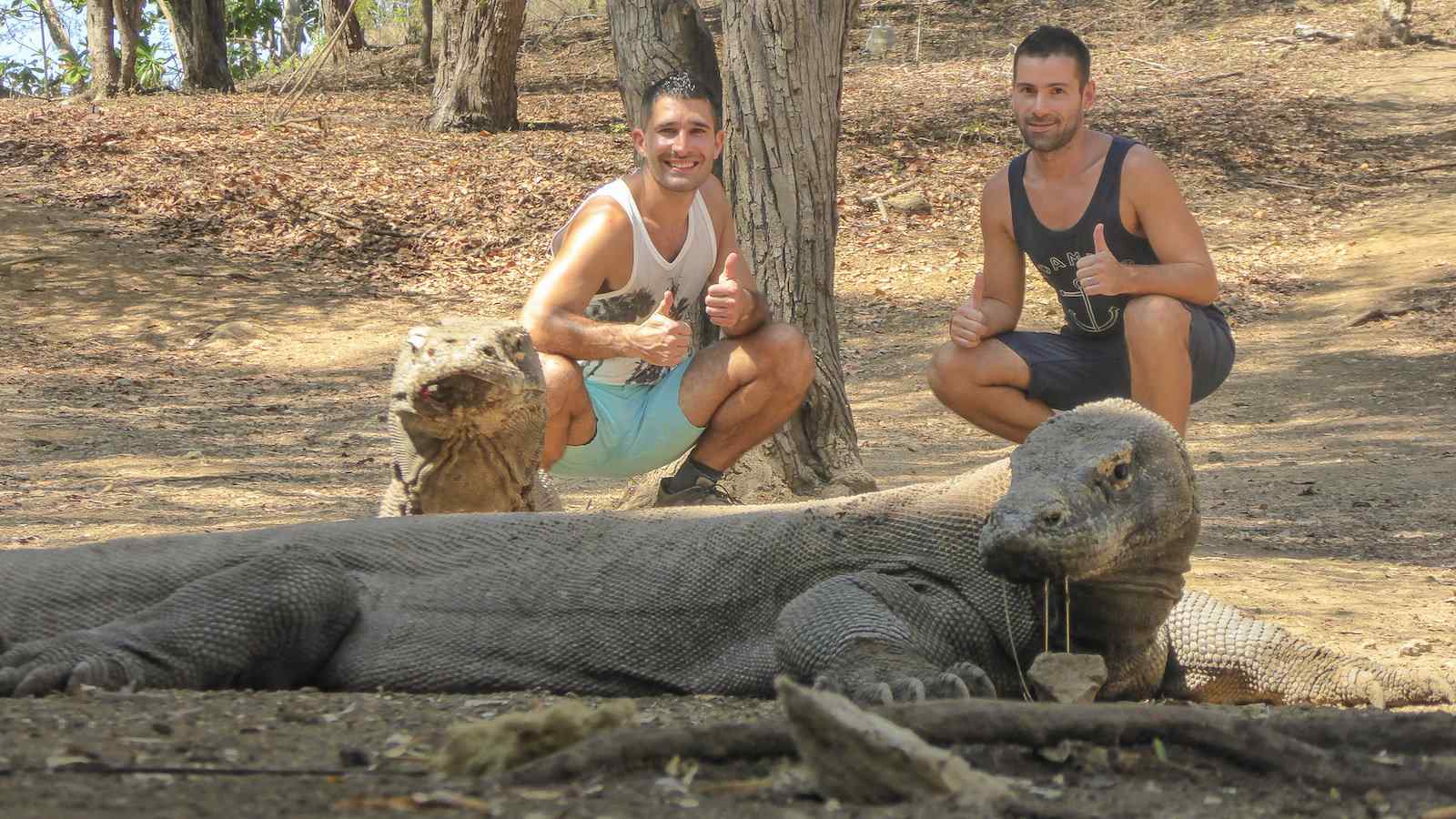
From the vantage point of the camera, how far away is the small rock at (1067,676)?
9.38 feet

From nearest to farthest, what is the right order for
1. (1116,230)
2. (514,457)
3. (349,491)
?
(514,457) → (1116,230) → (349,491)

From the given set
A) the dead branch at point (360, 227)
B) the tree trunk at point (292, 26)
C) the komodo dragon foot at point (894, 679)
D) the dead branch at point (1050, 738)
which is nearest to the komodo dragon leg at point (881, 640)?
the komodo dragon foot at point (894, 679)

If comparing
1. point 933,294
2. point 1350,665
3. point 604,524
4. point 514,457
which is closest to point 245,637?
point 604,524

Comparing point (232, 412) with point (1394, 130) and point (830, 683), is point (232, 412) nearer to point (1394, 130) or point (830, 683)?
point (830, 683)

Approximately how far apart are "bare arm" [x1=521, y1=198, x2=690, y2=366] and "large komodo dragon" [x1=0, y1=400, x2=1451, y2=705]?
1.00m

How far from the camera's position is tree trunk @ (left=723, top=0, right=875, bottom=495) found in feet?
19.4

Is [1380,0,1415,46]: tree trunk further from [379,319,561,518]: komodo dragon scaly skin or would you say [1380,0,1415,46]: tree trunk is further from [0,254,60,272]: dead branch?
[379,319,561,518]: komodo dragon scaly skin

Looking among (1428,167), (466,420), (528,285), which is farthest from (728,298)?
(1428,167)

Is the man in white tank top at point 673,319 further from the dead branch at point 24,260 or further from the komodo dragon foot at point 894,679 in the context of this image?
the dead branch at point 24,260

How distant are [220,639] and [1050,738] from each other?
68.8 inches

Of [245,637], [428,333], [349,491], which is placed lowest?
[349,491]

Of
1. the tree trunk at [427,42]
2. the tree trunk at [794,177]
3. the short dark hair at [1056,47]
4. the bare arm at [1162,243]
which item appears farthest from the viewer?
the tree trunk at [427,42]

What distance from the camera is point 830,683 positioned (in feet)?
8.75

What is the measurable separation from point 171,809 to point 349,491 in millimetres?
4854
